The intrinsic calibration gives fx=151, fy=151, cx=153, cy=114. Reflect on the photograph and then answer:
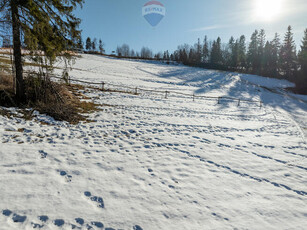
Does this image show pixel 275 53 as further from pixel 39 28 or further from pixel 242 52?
pixel 39 28

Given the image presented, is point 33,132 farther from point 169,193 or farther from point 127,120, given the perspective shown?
point 169,193

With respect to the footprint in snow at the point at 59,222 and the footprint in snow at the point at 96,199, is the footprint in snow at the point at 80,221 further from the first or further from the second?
the footprint in snow at the point at 96,199

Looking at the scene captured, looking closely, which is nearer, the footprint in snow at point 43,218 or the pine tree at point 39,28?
the footprint in snow at point 43,218

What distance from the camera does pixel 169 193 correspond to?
4.02m

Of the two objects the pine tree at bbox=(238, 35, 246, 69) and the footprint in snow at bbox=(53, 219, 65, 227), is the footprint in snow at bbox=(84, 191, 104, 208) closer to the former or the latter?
the footprint in snow at bbox=(53, 219, 65, 227)

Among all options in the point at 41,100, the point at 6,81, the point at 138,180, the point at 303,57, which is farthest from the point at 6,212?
the point at 303,57

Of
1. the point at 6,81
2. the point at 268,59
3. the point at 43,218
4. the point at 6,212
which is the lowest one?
the point at 43,218

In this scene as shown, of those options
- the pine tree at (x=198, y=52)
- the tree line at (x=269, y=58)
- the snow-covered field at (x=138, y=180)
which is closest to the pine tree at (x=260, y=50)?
the tree line at (x=269, y=58)

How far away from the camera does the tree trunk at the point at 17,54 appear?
6821 mm

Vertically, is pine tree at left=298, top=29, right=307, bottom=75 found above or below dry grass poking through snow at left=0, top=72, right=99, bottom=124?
above

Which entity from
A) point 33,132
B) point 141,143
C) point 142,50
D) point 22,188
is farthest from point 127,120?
point 142,50

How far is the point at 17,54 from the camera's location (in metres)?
7.43

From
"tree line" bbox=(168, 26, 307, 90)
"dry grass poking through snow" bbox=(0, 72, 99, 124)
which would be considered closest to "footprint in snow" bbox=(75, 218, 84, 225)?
"dry grass poking through snow" bbox=(0, 72, 99, 124)

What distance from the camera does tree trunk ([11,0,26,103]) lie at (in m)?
6.82
